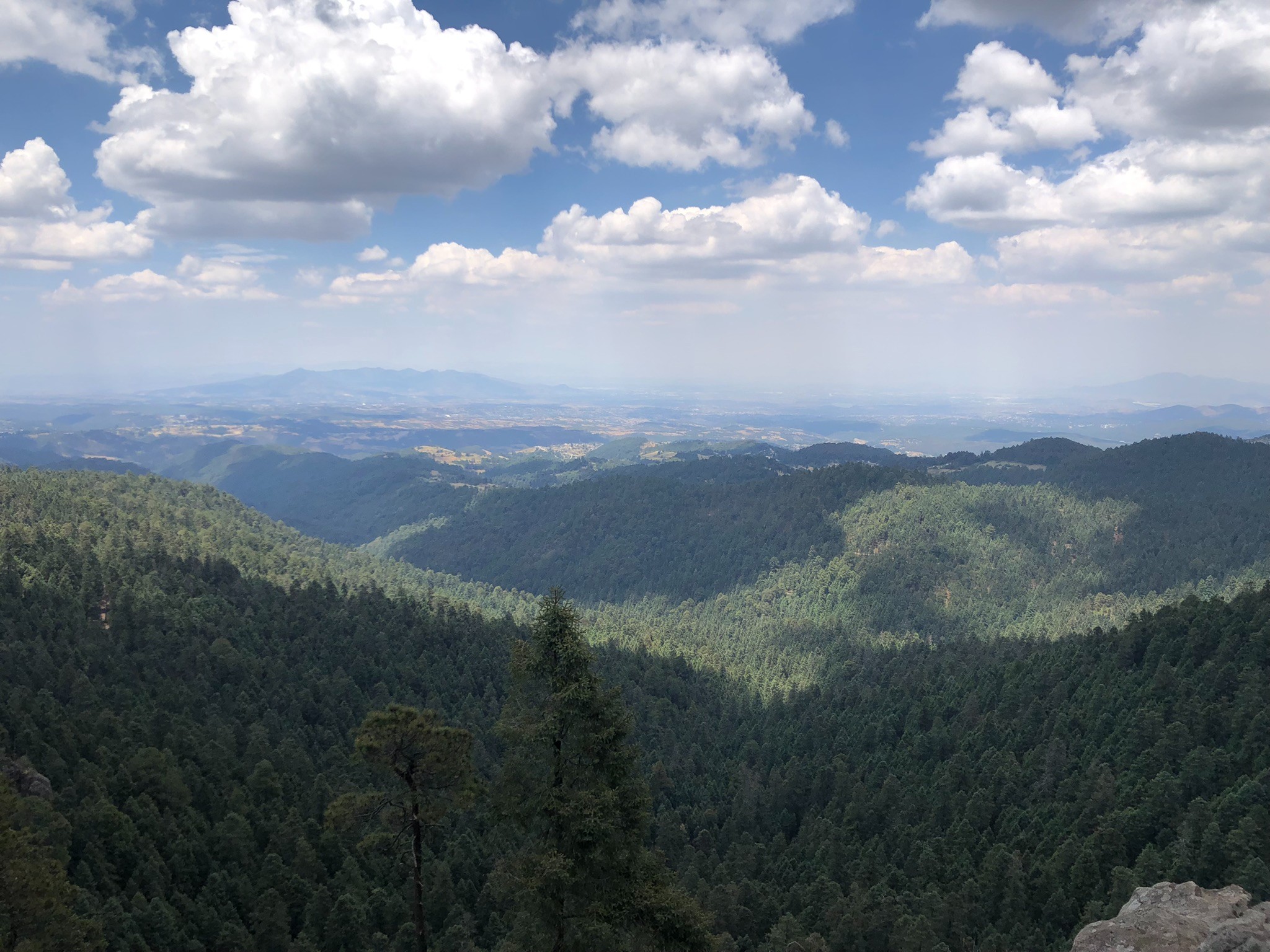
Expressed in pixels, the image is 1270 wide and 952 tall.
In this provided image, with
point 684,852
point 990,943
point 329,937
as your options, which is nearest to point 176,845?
point 329,937

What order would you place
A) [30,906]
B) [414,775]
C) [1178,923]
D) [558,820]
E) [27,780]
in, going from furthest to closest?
[27,780] < [1178,923] < [30,906] < [414,775] < [558,820]

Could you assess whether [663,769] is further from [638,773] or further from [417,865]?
[638,773]

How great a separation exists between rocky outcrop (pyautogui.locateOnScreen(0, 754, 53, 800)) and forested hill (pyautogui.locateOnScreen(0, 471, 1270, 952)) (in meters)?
1.49

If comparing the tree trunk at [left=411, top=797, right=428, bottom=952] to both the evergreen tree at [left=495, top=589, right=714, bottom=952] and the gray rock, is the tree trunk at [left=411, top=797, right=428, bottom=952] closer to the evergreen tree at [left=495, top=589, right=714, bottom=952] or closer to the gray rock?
the evergreen tree at [left=495, top=589, right=714, bottom=952]

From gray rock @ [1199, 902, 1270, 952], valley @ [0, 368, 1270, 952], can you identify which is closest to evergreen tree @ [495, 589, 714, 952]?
valley @ [0, 368, 1270, 952]

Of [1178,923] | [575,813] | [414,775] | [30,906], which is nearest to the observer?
[575,813]

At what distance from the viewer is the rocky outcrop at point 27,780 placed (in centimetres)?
6504

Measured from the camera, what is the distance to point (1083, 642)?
139 m

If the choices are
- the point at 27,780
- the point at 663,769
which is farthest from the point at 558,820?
the point at 663,769

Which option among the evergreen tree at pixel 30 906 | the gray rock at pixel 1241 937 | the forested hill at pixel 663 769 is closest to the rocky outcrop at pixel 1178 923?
the gray rock at pixel 1241 937

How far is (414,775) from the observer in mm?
31297

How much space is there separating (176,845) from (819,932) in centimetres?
6080

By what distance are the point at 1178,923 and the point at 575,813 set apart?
35.5m

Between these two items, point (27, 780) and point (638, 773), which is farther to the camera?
point (27, 780)
